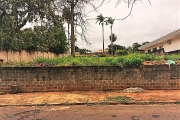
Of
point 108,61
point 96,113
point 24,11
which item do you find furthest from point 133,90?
point 24,11

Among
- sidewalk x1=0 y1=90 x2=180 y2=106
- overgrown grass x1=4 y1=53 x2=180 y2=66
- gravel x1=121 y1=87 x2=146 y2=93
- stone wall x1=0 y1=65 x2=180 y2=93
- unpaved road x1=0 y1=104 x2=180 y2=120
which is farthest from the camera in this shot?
overgrown grass x1=4 y1=53 x2=180 y2=66

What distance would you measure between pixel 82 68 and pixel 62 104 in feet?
8.56

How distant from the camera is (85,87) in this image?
9289 mm

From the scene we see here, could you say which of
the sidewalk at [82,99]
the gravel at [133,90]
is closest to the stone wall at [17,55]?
the sidewalk at [82,99]

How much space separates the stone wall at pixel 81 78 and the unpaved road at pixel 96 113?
8.30 feet

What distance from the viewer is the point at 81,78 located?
929 centimetres

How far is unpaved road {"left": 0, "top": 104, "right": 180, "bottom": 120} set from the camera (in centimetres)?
523

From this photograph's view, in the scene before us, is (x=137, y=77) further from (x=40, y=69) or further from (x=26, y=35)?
(x=26, y=35)

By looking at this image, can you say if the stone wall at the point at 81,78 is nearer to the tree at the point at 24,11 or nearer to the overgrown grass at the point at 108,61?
the overgrown grass at the point at 108,61

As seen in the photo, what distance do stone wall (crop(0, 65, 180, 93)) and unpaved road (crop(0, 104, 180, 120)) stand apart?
2.53 meters

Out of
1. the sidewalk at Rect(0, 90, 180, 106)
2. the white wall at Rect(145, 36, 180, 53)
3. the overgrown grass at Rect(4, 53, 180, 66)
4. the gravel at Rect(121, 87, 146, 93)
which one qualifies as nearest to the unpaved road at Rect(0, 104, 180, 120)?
the sidewalk at Rect(0, 90, 180, 106)

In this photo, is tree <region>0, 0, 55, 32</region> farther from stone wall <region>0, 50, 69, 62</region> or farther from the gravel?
the gravel

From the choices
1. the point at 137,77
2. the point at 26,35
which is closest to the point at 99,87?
the point at 137,77

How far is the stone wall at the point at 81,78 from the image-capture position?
922cm
